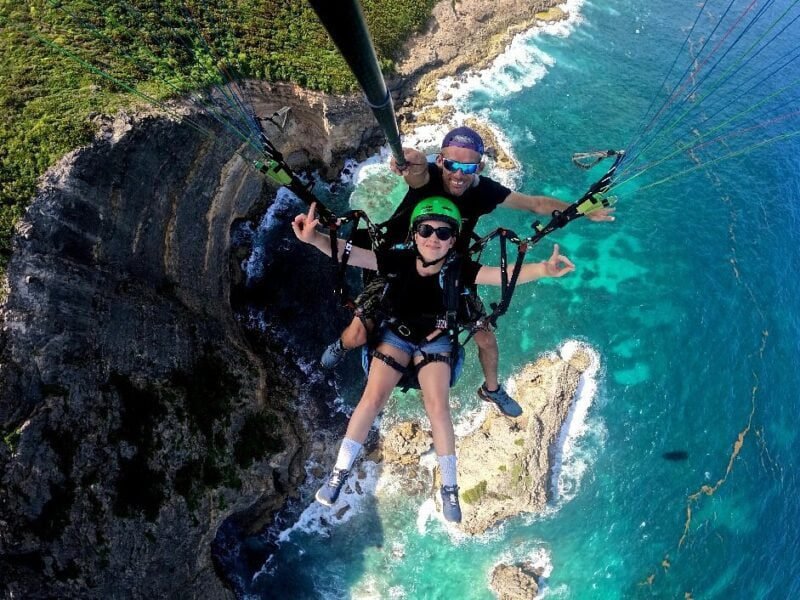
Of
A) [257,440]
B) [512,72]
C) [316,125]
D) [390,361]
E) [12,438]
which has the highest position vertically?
[512,72]

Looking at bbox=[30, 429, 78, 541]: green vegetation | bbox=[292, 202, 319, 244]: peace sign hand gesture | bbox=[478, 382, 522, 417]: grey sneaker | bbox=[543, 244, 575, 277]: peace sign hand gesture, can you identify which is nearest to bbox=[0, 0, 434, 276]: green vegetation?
bbox=[30, 429, 78, 541]: green vegetation

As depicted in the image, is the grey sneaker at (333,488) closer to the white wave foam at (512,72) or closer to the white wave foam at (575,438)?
the white wave foam at (575,438)

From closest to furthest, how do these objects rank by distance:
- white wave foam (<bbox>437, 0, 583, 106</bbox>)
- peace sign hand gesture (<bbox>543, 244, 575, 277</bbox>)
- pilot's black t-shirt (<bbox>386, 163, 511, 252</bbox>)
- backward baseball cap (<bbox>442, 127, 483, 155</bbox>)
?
peace sign hand gesture (<bbox>543, 244, 575, 277</bbox>) → backward baseball cap (<bbox>442, 127, 483, 155</bbox>) → pilot's black t-shirt (<bbox>386, 163, 511, 252</bbox>) → white wave foam (<bbox>437, 0, 583, 106</bbox>)

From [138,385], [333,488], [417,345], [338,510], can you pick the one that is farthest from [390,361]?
[338,510]

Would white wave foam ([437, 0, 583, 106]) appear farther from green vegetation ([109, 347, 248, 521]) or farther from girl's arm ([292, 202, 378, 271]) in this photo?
green vegetation ([109, 347, 248, 521])

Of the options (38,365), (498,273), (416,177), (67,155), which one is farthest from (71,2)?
(498,273)

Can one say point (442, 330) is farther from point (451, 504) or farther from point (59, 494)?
point (59, 494)

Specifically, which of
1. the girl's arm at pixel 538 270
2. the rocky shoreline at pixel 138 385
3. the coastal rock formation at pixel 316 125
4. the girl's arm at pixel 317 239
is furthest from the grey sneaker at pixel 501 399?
the coastal rock formation at pixel 316 125

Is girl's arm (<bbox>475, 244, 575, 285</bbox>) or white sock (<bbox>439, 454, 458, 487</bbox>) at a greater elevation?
girl's arm (<bbox>475, 244, 575, 285</bbox>)
